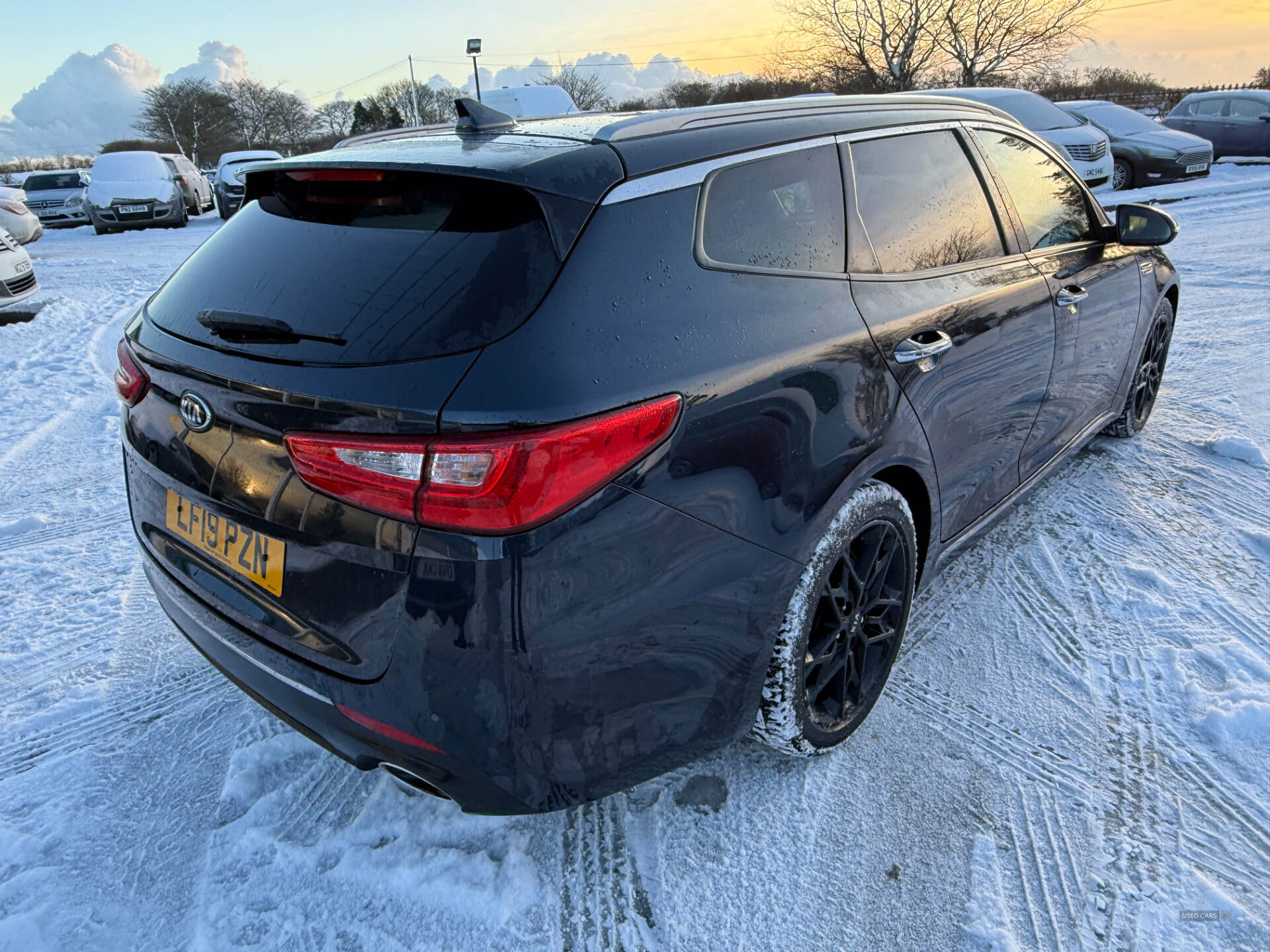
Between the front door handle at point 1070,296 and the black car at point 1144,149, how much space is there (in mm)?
12924

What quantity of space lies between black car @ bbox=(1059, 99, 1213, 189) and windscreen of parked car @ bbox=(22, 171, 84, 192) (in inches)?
877

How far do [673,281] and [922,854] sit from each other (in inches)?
58.5

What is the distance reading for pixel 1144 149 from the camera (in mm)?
13664

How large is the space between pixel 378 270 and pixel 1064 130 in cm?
1379

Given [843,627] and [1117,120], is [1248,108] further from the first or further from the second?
[843,627]

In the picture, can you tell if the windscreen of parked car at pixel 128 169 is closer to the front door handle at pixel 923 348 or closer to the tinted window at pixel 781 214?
the tinted window at pixel 781 214

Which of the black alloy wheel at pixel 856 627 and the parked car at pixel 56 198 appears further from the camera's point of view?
the parked car at pixel 56 198

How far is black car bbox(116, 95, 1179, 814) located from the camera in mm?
1525

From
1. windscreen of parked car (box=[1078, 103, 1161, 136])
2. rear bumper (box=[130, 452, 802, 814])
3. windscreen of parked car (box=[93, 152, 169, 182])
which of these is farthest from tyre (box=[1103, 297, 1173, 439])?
windscreen of parked car (box=[93, 152, 169, 182])

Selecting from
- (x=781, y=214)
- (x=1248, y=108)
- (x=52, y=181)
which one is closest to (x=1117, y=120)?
(x=1248, y=108)

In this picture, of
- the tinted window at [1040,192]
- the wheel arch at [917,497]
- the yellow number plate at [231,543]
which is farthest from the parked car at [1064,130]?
the yellow number plate at [231,543]

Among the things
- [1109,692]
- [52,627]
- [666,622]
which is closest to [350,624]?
[666,622]

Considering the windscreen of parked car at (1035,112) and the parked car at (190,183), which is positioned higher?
the windscreen of parked car at (1035,112)

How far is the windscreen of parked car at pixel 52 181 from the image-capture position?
20.5m
